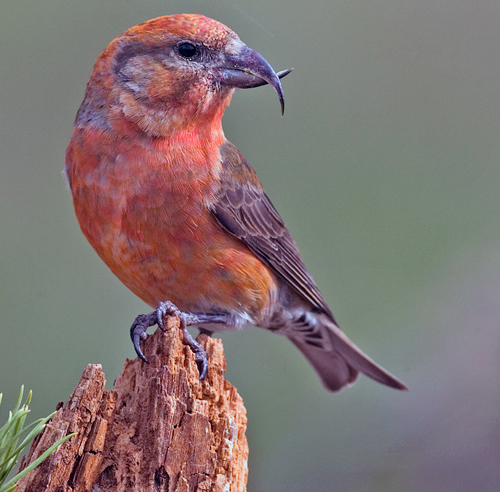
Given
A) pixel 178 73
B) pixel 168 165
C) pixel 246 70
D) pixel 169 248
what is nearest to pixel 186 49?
pixel 178 73

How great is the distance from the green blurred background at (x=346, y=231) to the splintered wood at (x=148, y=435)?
1943 mm

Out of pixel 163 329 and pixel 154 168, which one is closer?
pixel 163 329

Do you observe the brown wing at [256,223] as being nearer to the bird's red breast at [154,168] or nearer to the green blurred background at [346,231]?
the bird's red breast at [154,168]

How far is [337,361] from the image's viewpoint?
406 centimetres

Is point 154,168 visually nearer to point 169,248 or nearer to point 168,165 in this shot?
point 168,165

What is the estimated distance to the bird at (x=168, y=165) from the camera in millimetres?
2914

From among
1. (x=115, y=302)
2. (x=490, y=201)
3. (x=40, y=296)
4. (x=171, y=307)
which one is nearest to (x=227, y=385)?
(x=171, y=307)

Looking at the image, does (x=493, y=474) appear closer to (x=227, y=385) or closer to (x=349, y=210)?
(x=349, y=210)

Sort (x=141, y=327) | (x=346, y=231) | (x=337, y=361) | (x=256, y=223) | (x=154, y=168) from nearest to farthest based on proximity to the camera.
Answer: (x=141, y=327), (x=154, y=168), (x=256, y=223), (x=337, y=361), (x=346, y=231)

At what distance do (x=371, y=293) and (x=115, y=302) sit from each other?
1.83 meters

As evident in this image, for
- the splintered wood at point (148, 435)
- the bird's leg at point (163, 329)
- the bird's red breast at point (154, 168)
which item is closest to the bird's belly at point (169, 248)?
the bird's red breast at point (154, 168)

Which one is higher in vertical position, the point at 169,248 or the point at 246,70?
the point at 246,70

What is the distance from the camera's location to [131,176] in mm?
2896

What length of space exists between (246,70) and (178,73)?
31cm
